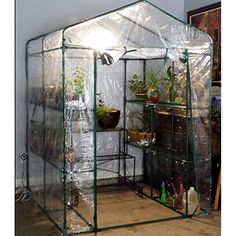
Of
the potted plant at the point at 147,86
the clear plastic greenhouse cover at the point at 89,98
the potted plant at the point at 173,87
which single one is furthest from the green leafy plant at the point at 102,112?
the potted plant at the point at 173,87

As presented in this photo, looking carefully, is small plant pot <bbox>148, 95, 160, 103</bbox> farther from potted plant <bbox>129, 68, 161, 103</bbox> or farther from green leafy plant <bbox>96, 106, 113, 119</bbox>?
green leafy plant <bbox>96, 106, 113, 119</bbox>

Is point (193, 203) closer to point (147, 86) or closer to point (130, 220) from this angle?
point (130, 220)

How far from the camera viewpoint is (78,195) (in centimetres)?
336

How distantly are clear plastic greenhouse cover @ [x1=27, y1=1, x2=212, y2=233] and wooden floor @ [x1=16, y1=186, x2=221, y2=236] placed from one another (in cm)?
14

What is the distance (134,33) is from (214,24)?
1.22 metres

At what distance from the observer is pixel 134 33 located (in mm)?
3584

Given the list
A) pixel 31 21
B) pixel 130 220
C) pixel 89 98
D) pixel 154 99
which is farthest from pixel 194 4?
pixel 130 220

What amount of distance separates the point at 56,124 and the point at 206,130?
143cm

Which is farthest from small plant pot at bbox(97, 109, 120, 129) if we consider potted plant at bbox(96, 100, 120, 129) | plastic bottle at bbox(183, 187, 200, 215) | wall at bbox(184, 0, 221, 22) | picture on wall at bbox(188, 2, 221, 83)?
wall at bbox(184, 0, 221, 22)

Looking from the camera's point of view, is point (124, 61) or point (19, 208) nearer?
point (19, 208)

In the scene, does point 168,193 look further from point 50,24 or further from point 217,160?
point 50,24
